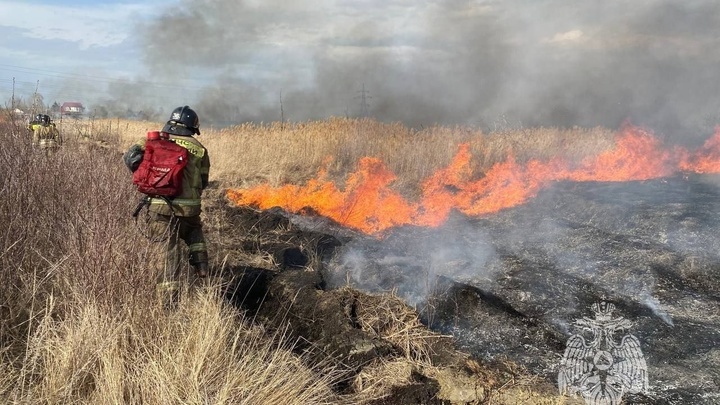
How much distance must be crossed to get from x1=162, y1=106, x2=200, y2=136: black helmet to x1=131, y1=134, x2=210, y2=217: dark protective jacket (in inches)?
3.0

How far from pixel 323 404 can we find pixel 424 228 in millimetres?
5514

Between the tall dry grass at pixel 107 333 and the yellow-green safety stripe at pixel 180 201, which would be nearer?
the tall dry grass at pixel 107 333

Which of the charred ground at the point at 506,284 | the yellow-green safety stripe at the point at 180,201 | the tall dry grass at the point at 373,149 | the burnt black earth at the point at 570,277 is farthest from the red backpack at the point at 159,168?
the tall dry grass at the point at 373,149

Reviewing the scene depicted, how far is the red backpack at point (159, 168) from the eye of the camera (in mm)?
4508

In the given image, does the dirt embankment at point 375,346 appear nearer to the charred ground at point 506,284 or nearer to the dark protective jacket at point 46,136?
the charred ground at point 506,284

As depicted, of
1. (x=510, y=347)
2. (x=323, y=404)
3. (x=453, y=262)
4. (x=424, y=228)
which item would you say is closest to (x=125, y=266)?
(x=323, y=404)

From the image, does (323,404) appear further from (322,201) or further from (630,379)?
(322,201)

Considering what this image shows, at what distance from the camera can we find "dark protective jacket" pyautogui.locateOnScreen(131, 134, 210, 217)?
4.68 metres

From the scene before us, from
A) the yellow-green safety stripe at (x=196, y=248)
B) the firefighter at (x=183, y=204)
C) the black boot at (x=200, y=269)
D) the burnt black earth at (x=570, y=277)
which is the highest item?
the firefighter at (x=183, y=204)

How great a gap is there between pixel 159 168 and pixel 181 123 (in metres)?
0.67

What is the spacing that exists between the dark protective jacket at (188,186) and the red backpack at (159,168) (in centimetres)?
14

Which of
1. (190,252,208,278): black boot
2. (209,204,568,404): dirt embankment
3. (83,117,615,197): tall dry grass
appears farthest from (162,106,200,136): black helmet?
(83,117,615,197): tall dry grass

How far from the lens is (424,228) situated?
316 inches

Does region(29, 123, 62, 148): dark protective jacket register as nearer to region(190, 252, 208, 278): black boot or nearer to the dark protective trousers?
the dark protective trousers
